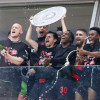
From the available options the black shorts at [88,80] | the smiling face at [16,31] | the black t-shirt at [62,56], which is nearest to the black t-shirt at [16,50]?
the smiling face at [16,31]

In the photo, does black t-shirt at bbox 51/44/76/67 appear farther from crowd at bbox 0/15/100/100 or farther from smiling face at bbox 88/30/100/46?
smiling face at bbox 88/30/100/46

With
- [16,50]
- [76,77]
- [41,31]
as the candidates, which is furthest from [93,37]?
[16,50]

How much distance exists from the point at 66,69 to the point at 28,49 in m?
0.67

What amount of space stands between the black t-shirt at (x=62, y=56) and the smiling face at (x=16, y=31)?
27.1 inches

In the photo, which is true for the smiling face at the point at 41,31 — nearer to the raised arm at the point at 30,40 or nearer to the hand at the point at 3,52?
the raised arm at the point at 30,40

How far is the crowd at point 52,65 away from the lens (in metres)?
4.38

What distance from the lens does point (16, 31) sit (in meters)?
5.04

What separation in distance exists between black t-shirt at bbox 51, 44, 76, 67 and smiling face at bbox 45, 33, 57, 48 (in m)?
0.13

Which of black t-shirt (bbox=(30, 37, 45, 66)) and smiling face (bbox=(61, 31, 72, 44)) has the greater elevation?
smiling face (bbox=(61, 31, 72, 44))

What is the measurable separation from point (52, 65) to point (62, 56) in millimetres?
171

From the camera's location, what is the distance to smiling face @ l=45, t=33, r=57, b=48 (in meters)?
4.71

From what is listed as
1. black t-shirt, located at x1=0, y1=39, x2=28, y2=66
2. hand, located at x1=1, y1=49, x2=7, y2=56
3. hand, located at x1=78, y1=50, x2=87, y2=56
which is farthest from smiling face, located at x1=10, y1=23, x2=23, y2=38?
hand, located at x1=78, y1=50, x2=87, y2=56

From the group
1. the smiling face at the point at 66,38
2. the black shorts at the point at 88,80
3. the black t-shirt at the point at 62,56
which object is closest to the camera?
the black shorts at the point at 88,80

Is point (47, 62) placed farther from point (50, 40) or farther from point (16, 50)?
point (16, 50)
